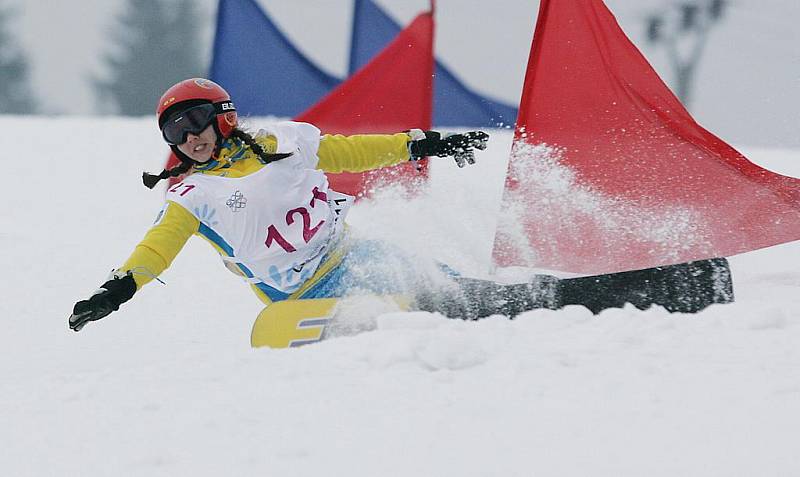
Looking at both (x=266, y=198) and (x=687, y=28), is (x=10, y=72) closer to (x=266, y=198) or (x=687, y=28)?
(x=687, y=28)

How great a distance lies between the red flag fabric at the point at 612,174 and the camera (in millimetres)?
4312

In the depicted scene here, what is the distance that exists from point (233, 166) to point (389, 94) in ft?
9.62

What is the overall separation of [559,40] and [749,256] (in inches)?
66.9

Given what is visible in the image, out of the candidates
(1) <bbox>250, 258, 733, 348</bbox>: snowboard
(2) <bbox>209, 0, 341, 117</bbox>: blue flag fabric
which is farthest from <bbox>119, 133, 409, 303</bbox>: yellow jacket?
(2) <bbox>209, 0, 341, 117</bbox>: blue flag fabric

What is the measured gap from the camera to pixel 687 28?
19.4 m

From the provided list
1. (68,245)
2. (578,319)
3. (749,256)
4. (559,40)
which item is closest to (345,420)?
(578,319)

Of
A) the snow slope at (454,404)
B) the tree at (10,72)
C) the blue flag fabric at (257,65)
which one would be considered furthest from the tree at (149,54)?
the snow slope at (454,404)

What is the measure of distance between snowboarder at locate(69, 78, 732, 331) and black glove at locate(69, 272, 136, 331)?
1 cm

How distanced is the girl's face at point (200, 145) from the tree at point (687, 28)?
16.6 metres

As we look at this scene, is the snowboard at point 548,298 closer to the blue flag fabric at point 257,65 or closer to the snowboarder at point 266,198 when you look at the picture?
the snowboarder at point 266,198

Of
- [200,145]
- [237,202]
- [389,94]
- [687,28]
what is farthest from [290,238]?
[687,28]

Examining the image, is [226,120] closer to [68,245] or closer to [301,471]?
[301,471]

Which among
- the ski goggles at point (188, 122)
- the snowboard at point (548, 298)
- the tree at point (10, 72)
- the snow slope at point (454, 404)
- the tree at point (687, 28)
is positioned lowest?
the snow slope at point (454, 404)

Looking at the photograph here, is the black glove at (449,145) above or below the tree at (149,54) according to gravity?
below
